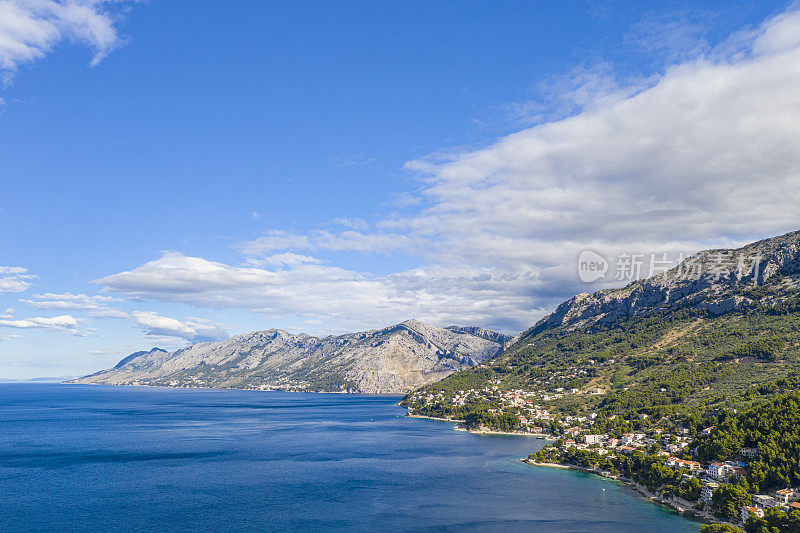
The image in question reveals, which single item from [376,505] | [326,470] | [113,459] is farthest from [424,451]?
[113,459]

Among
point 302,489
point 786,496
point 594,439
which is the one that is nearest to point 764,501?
point 786,496

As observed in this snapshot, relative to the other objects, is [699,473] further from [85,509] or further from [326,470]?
[85,509]

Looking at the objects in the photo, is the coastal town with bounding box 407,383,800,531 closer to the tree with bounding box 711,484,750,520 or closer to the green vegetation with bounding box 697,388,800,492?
the tree with bounding box 711,484,750,520

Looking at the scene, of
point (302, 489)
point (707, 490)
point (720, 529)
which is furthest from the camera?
point (302, 489)

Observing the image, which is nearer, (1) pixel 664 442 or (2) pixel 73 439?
(1) pixel 664 442

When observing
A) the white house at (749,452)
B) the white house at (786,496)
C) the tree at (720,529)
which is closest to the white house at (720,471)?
the white house at (749,452)

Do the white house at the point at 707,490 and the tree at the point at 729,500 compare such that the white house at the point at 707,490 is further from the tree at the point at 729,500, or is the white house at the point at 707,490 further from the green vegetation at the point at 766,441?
the green vegetation at the point at 766,441

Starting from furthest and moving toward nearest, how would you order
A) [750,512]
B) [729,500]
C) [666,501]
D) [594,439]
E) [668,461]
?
1. [594,439]
2. [668,461]
3. [666,501]
4. [729,500]
5. [750,512]

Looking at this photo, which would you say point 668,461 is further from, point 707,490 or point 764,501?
point 764,501

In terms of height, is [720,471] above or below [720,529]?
above

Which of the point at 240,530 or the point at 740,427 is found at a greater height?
the point at 740,427

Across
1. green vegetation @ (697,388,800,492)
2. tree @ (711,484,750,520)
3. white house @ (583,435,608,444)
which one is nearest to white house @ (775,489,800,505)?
green vegetation @ (697,388,800,492)
